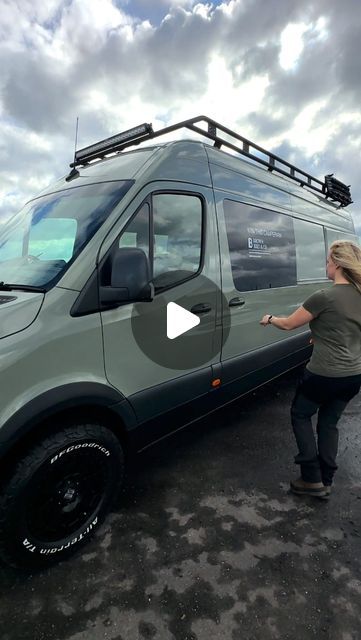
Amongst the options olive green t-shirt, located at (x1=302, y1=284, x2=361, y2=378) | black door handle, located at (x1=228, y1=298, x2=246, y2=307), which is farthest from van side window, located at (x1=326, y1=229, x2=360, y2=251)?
olive green t-shirt, located at (x1=302, y1=284, x2=361, y2=378)

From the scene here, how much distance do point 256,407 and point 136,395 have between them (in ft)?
7.73

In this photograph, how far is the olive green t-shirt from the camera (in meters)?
2.41

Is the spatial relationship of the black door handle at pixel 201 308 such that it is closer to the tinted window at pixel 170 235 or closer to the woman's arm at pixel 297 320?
the tinted window at pixel 170 235

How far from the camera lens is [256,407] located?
14.3 ft

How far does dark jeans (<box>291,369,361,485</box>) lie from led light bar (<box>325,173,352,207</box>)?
411 cm

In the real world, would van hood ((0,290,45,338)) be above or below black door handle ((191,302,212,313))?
below

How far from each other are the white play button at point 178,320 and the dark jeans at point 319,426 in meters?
0.94

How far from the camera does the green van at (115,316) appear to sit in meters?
1.90

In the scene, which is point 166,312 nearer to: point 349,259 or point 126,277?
point 126,277

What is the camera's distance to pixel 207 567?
2.12m

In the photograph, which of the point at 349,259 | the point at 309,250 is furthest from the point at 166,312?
the point at 309,250

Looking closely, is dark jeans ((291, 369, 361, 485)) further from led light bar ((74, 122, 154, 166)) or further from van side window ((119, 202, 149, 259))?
led light bar ((74, 122, 154, 166))

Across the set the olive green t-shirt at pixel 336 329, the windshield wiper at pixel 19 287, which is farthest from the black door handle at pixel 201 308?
the windshield wiper at pixel 19 287

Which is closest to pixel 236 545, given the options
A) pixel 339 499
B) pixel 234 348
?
pixel 339 499
